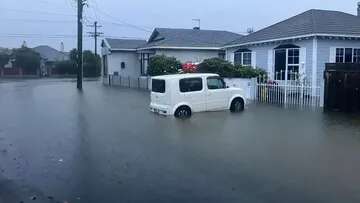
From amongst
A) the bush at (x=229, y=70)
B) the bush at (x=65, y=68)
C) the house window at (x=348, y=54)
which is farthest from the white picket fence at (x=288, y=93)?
the bush at (x=65, y=68)

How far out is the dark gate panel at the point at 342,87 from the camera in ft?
61.5

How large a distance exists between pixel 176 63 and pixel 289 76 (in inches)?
408

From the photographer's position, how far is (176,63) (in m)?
34.9

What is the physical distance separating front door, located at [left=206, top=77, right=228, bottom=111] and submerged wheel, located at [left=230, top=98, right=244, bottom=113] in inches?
14.2

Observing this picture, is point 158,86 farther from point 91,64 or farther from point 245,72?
point 91,64

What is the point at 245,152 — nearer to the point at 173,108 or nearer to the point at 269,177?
the point at 269,177

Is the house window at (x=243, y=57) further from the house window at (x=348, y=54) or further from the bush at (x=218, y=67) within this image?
the house window at (x=348, y=54)

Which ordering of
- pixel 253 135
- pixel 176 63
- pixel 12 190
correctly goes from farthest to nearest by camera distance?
1. pixel 176 63
2. pixel 253 135
3. pixel 12 190

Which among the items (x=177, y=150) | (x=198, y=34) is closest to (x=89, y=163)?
(x=177, y=150)

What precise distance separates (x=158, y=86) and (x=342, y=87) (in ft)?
22.5

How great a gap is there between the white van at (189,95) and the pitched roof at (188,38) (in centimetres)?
2163

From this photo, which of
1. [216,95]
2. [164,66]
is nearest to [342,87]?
[216,95]

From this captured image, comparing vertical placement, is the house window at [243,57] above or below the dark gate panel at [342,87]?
above

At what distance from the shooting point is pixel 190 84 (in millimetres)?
18594
